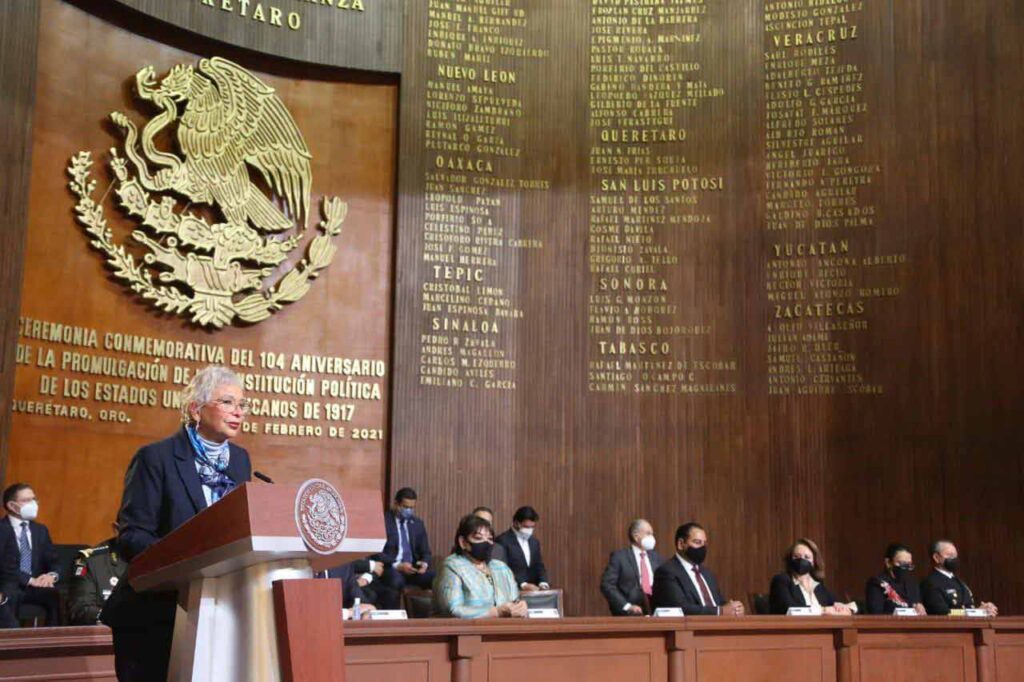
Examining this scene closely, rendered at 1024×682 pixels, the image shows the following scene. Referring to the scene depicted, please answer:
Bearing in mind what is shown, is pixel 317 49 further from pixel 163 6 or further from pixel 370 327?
pixel 370 327

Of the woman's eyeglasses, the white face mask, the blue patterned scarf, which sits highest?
the woman's eyeglasses

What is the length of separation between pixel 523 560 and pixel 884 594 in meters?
2.43

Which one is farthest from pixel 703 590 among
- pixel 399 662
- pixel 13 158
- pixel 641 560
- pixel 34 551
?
pixel 13 158

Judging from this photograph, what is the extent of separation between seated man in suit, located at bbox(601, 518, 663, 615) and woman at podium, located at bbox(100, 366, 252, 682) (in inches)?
188

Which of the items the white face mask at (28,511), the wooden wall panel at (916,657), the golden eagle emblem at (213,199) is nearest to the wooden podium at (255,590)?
the wooden wall panel at (916,657)

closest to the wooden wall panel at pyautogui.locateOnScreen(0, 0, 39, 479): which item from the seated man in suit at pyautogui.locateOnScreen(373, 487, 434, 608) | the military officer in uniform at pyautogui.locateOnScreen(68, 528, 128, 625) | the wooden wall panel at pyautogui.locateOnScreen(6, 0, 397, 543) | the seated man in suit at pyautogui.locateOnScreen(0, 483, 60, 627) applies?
the seated man in suit at pyautogui.locateOnScreen(0, 483, 60, 627)

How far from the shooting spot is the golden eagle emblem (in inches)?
323

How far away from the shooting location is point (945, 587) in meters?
7.66

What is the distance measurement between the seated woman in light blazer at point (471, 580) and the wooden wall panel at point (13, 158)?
2908 mm

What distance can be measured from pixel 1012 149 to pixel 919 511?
281 centimetres

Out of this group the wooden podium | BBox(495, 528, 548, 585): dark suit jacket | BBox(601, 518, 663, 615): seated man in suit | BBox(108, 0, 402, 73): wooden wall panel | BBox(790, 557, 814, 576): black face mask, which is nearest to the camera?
the wooden podium

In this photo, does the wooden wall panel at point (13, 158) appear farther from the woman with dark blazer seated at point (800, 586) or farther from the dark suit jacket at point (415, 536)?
the woman with dark blazer seated at point (800, 586)

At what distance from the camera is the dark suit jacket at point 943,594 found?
24.5 ft

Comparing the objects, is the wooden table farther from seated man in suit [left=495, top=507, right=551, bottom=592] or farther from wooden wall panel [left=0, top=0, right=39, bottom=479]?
wooden wall panel [left=0, top=0, right=39, bottom=479]
